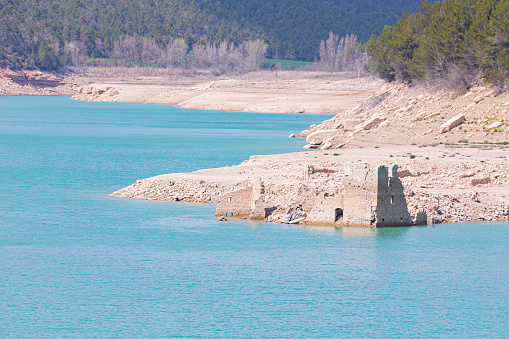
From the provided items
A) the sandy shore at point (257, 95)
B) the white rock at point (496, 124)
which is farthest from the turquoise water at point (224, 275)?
the sandy shore at point (257, 95)

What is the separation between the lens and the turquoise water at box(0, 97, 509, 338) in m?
22.5

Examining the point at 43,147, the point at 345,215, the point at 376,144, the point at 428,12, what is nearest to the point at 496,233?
the point at 345,215

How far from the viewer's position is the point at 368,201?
106ft

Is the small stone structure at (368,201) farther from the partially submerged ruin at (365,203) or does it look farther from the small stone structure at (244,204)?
the small stone structure at (244,204)

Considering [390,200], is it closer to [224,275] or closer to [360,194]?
[360,194]

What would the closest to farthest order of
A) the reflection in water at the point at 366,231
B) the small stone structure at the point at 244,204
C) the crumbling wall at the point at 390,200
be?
the crumbling wall at the point at 390,200, the reflection in water at the point at 366,231, the small stone structure at the point at 244,204

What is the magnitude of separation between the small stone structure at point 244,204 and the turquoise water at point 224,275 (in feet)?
2.84

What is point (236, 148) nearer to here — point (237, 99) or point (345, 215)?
point (345, 215)

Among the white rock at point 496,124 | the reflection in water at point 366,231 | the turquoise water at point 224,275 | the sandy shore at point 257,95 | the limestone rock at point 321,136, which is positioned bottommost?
the turquoise water at point 224,275

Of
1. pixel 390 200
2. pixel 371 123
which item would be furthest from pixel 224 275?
pixel 371 123

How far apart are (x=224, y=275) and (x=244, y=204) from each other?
8391mm

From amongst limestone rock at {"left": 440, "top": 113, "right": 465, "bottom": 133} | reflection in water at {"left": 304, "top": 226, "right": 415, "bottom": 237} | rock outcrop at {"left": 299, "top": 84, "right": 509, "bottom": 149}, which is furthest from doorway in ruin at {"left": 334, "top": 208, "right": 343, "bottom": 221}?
limestone rock at {"left": 440, "top": 113, "right": 465, "bottom": 133}

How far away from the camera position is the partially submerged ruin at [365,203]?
31969 mm

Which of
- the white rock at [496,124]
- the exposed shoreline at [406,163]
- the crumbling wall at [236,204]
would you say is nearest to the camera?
the crumbling wall at [236,204]
